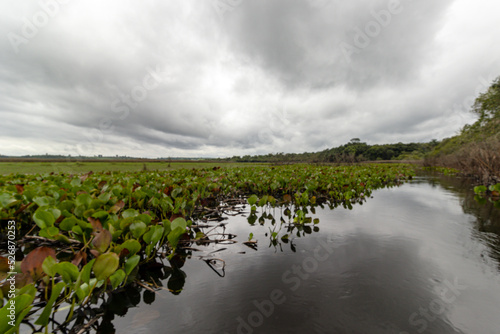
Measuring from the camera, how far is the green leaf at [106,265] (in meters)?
1.36

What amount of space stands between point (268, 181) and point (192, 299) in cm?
601

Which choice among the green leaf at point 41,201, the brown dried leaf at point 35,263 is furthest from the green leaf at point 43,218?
the brown dried leaf at point 35,263

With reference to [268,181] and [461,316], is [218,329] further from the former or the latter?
[268,181]

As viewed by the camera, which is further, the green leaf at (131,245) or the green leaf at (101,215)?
the green leaf at (101,215)

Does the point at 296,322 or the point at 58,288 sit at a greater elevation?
the point at 58,288

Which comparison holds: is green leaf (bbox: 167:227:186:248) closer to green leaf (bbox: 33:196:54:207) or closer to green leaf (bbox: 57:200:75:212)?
green leaf (bbox: 57:200:75:212)

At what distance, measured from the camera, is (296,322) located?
1.71 metres

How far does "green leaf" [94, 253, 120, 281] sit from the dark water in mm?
630

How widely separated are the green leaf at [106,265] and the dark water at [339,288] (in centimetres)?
63

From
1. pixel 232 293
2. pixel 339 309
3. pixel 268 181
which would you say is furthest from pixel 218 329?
pixel 268 181

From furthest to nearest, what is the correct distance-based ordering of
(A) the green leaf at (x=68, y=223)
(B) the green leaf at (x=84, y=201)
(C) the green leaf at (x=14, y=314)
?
(B) the green leaf at (x=84, y=201) < (A) the green leaf at (x=68, y=223) < (C) the green leaf at (x=14, y=314)

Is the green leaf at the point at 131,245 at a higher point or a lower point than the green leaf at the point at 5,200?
lower

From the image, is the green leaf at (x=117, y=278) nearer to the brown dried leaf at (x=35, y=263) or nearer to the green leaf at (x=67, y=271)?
the green leaf at (x=67, y=271)

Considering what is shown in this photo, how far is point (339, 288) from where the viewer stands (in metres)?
2.16
